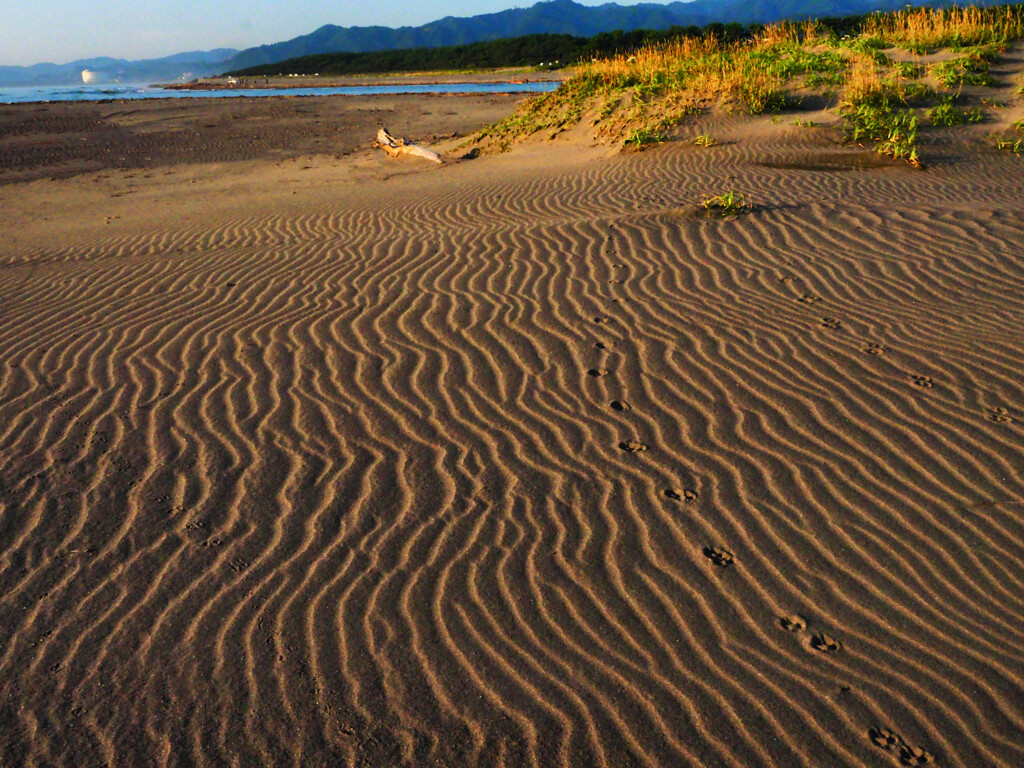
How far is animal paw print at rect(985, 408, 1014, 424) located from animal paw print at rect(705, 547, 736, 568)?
2.13 metres

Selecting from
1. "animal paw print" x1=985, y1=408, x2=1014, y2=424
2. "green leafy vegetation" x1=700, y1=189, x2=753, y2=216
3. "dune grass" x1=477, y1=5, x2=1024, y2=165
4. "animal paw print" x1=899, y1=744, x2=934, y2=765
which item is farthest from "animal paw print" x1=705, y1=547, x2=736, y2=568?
"dune grass" x1=477, y1=5, x2=1024, y2=165

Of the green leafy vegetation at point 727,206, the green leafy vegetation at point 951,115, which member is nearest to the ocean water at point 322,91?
the green leafy vegetation at point 951,115

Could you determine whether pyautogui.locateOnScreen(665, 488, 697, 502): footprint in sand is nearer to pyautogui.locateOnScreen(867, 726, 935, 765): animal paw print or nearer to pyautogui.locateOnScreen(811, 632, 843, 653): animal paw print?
pyautogui.locateOnScreen(811, 632, 843, 653): animal paw print

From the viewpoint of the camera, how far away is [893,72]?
14469mm

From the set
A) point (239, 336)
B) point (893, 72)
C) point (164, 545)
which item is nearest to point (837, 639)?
point (164, 545)

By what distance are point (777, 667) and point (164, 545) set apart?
289cm

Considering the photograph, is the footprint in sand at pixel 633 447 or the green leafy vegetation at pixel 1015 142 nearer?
the footprint in sand at pixel 633 447

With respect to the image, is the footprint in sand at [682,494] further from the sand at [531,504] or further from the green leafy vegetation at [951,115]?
the green leafy vegetation at [951,115]

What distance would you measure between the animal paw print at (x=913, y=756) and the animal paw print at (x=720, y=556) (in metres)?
0.99

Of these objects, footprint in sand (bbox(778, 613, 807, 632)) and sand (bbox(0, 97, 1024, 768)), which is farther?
footprint in sand (bbox(778, 613, 807, 632))

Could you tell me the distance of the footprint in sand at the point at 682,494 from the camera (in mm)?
3682

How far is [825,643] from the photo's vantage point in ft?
9.32

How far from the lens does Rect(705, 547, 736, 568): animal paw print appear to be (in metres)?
3.26

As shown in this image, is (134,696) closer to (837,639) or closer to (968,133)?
(837,639)
